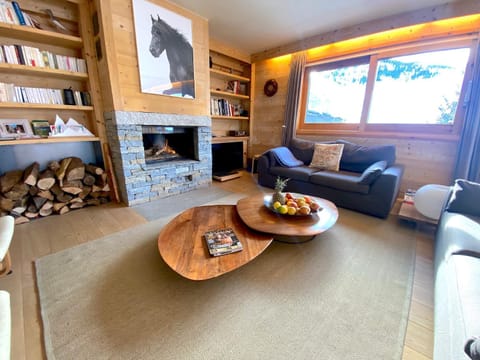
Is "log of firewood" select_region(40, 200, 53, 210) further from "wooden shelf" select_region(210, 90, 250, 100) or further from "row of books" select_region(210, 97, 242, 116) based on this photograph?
"wooden shelf" select_region(210, 90, 250, 100)

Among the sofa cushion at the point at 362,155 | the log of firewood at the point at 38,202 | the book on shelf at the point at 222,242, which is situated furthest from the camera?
the sofa cushion at the point at 362,155

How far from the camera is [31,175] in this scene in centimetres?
A: 221

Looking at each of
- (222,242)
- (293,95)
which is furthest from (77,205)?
(293,95)

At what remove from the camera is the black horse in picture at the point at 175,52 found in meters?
2.63

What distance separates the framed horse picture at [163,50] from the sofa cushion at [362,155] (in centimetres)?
258

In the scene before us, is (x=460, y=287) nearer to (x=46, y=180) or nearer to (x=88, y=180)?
(x=88, y=180)

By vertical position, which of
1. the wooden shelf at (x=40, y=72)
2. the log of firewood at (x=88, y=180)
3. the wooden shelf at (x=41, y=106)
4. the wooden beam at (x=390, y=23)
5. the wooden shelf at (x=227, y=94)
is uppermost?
the wooden beam at (x=390, y=23)

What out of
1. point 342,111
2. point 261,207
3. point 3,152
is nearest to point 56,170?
point 3,152

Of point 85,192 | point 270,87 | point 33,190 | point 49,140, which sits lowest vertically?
point 85,192

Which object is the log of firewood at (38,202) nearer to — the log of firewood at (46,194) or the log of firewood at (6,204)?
the log of firewood at (46,194)

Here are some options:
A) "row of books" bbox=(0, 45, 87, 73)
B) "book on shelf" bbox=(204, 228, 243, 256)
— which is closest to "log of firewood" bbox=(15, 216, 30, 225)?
"row of books" bbox=(0, 45, 87, 73)

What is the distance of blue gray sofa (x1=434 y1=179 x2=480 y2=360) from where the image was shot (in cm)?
74

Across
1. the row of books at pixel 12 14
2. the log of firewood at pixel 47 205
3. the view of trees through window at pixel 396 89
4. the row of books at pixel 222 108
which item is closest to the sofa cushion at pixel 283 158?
the view of trees through window at pixel 396 89

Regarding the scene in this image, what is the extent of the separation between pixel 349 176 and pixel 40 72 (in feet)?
12.7
